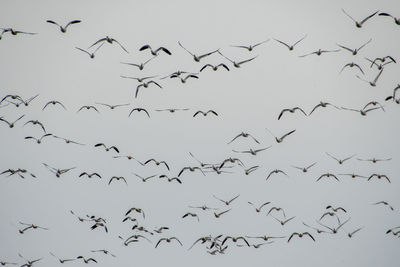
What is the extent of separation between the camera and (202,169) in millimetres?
3578

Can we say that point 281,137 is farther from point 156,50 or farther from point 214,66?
point 156,50

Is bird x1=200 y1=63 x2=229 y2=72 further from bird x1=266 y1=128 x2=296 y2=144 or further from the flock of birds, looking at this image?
bird x1=266 y1=128 x2=296 y2=144

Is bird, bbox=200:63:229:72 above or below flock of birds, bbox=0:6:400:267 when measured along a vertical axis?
above

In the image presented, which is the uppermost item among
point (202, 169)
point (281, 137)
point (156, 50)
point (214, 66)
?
point (156, 50)

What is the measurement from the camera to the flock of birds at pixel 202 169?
3.39m

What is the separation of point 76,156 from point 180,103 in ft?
4.96

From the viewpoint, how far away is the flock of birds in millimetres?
3387

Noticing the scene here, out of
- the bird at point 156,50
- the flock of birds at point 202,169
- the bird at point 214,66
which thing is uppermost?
the bird at point 156,50

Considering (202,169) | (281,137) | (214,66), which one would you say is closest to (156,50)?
(214,66)

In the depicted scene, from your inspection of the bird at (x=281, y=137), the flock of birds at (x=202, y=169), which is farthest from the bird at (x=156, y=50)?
the bird at (x=281, y=137)

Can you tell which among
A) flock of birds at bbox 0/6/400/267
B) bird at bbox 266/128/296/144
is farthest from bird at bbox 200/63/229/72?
bird at bbox 266/128/296/144

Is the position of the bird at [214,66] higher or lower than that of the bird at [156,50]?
lower

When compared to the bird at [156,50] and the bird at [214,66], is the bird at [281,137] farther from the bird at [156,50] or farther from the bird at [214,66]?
the bird at [156,50]

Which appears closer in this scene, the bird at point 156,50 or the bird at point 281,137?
the bird at point 156,50
